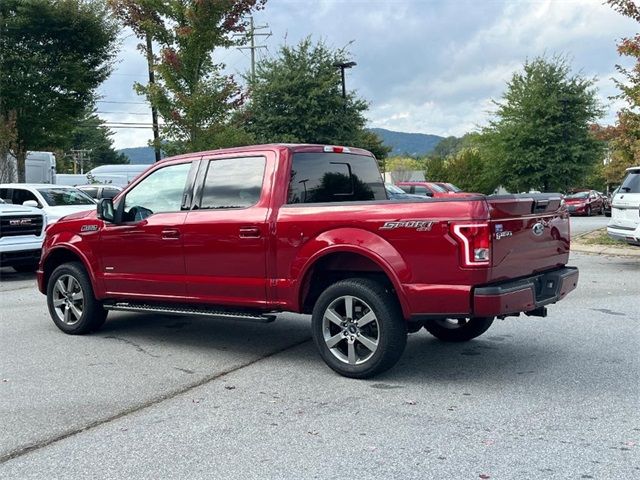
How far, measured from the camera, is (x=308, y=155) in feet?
20.6

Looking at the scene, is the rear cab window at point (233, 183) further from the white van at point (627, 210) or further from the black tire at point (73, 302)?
the white van at point (627, 210)

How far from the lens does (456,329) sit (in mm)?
6738

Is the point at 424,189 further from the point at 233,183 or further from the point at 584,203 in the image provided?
the point at 233,183

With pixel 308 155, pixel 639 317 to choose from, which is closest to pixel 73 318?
pixel 308 155

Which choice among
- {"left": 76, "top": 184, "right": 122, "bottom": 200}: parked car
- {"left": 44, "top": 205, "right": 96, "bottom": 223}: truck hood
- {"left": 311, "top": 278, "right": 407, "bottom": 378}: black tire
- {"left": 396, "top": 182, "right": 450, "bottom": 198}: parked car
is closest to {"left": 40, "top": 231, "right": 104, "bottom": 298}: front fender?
{"left": 311, "top": 278, "right": 407, "bottom": 378}: black tire

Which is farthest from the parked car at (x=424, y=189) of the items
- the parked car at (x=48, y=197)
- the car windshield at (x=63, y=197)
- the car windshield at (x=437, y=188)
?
the parked car at (x=48, y=197)

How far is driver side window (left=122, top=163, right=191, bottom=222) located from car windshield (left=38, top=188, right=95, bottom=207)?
820 cm

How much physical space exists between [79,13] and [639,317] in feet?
70.6

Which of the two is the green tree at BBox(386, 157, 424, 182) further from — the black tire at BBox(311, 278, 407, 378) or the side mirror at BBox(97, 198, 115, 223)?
the black tire at BBox(311, 278, 407, 378)

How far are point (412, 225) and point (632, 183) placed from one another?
30.8 feet

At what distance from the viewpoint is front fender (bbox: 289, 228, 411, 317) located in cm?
522

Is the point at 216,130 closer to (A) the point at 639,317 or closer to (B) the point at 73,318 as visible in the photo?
(B) the point at 73,318

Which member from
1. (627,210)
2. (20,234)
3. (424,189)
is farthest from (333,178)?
(424,189)

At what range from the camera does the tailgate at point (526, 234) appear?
504 cm
